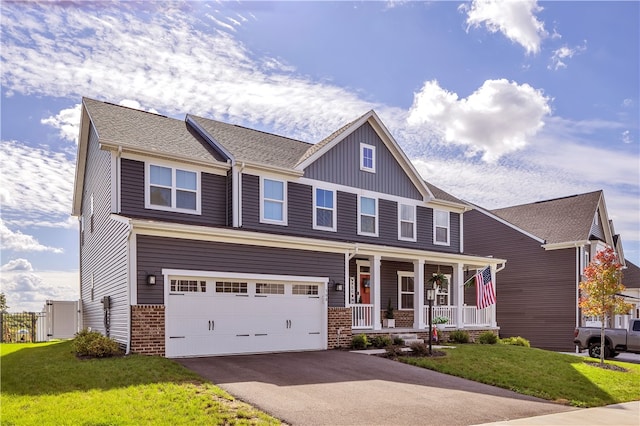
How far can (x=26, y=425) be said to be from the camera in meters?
8.40

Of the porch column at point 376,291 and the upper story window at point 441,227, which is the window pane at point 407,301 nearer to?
the upper story window at point 441,227

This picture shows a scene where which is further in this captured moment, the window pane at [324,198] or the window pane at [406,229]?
the window pane at [406,229]

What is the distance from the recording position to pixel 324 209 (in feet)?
70.8

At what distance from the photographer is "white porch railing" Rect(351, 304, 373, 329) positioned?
20.2 metres

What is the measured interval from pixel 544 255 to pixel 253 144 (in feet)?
54.6

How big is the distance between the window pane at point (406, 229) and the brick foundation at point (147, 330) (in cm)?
1201

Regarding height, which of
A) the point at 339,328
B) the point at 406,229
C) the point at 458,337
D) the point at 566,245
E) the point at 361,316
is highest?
the point at 406,229

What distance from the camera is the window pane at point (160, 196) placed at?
58.2ft

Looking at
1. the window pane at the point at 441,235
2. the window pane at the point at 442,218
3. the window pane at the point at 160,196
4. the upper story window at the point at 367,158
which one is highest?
the upper story window at the point at 367,158

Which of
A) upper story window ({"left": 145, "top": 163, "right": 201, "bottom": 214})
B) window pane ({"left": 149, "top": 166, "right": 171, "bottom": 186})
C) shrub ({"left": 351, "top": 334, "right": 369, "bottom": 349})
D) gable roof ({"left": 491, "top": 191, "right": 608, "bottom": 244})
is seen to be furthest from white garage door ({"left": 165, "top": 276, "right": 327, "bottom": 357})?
gable roof ({"left": 491, "top": 191, "right": 608, "bottom": 244})

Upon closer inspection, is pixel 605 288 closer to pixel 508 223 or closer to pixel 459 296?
pixel 459 296

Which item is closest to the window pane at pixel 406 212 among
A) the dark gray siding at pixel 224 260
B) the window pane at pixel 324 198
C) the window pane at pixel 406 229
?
the window pane at pixel 406 229

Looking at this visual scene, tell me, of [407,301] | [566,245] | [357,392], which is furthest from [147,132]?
[566,245]

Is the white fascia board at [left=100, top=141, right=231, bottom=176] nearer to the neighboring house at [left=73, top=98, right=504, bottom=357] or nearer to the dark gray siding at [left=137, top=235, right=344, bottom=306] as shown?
the neighboring house at [left=73, top=98, right=504, bottom=357]
